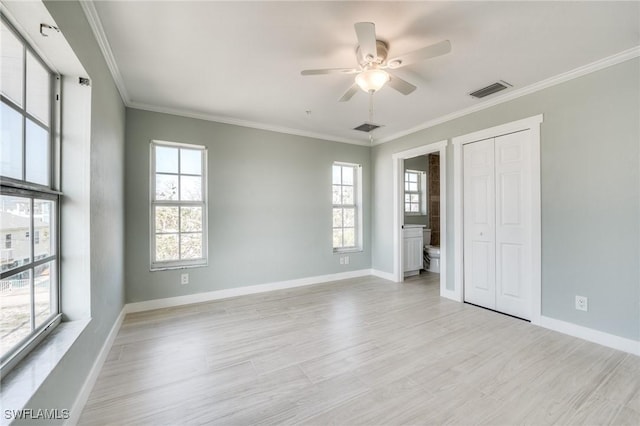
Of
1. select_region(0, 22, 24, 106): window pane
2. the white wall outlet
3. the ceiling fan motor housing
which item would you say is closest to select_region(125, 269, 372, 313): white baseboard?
select_region(0, 22, 24, 106): window pane

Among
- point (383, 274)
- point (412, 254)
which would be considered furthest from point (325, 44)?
point (412, 254)

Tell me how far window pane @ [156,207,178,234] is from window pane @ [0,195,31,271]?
7.24 ft

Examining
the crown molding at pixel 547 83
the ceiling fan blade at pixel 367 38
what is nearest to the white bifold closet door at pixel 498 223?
the crown molding at pixel 547 83

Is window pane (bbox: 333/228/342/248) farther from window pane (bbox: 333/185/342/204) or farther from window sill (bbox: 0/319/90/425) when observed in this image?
window sill (bbox: 0/319/90/425)

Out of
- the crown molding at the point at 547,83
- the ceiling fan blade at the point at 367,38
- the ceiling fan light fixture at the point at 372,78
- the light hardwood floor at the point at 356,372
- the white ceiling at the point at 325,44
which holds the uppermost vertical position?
the white ceiling at the point at 325,44

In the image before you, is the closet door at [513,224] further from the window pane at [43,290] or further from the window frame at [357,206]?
the window pane at [43,290]

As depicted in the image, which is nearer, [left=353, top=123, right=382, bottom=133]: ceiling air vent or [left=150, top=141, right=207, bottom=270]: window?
[left=150, top=141, right=207, bottom=270]: window

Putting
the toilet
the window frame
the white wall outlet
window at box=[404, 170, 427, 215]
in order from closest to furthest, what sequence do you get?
the white wall outlet < the window frame < the toilet < window at box=[404, 170, 427, 215]

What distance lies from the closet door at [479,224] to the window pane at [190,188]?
3.63m

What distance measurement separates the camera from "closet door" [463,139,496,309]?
3336 mm

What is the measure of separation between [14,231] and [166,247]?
2.40 m

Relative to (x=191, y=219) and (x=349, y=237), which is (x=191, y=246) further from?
(x=349, y=237)

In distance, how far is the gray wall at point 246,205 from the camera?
3.36 metres

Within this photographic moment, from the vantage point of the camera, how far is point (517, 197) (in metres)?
3.09
